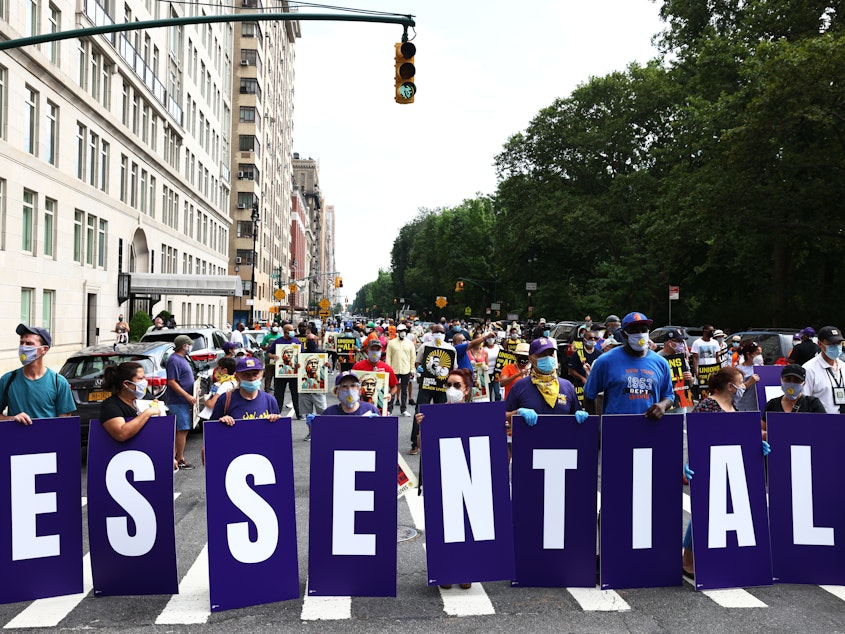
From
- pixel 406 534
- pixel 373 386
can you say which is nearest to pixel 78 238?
pixel 373 386

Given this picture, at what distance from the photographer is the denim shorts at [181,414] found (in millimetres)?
10680

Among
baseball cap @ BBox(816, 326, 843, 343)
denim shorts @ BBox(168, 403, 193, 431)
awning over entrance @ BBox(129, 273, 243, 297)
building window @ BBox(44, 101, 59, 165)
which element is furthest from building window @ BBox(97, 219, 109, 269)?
baseball cap @ BBox(816, 326, 843, 343)

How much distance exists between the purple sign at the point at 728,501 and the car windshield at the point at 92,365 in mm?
8164

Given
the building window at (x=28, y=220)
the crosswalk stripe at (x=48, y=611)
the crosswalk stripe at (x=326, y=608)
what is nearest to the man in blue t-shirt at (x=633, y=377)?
the crosswalk stripe at (x=326, y=608)

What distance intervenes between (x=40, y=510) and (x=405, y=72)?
871 centimetres

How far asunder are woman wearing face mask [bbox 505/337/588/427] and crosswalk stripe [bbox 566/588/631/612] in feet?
4.81

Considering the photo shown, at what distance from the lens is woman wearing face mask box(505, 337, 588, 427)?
6758 mm

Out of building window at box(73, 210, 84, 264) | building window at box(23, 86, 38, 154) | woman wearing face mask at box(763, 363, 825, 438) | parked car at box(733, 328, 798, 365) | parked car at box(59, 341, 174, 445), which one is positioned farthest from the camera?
building window at box(73, 210, 84, 264)

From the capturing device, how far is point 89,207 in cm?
3178

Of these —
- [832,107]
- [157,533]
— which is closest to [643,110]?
[832,107]

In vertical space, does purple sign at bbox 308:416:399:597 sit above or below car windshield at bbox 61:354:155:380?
below

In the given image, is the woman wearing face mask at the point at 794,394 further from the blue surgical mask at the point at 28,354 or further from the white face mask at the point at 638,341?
the blue surgical mask at the point at 28,354

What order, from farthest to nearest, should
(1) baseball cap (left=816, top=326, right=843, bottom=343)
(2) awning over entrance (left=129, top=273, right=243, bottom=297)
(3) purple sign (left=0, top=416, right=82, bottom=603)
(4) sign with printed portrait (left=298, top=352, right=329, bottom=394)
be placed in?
(2) awning over entrance (left=129, top=273, right=243, bottom=297) → (4) sign with printed portrait (left=298, top=352, right=329, bottom=394) → (1) baseball cap (left=816, top=326, right=843, bottom=343) → (3) purple sign (left=0, top=416, right=82, bottom=603)

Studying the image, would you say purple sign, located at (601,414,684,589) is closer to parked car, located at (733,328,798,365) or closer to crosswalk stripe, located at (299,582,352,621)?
crosswalk stripe, located at (299,582,352,621)
